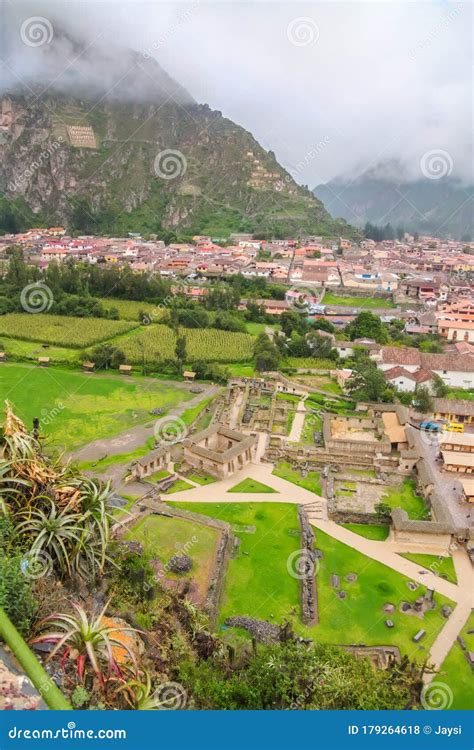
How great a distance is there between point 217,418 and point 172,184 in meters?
100

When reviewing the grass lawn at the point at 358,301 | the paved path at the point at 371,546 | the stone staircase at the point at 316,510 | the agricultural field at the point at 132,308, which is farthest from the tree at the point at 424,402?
the grass lawn at the point at 358,301

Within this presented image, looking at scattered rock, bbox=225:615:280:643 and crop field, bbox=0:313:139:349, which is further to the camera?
crop field, bbox=0:313:139:349

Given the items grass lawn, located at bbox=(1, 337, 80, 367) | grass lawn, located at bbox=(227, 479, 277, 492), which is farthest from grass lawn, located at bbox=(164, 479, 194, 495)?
grass lawn, located at bbox=(1, 337, 80, 367)

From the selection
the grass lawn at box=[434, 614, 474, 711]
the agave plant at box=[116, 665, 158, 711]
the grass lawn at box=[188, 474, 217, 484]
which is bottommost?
the grass lawn at box=[434, 614, 474, 711]

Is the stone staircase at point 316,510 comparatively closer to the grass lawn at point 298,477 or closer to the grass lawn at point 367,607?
the grass lawn at point 298,477

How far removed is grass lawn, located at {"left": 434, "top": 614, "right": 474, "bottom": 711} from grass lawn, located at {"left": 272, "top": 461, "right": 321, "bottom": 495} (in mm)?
8819

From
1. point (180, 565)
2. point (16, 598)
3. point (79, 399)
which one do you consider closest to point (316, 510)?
point (180, 565)

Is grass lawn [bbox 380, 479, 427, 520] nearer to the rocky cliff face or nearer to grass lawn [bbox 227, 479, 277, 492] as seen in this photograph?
grass lawn [bbox 227, 479, 277, 492]

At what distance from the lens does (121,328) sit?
4722cm

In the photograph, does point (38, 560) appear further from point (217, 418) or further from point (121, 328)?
point (121, 328)

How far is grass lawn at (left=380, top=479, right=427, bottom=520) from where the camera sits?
72.1 feet

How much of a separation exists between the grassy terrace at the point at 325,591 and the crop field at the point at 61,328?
27.4 m

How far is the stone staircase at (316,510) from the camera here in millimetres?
21234

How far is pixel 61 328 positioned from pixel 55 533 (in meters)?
38.4
